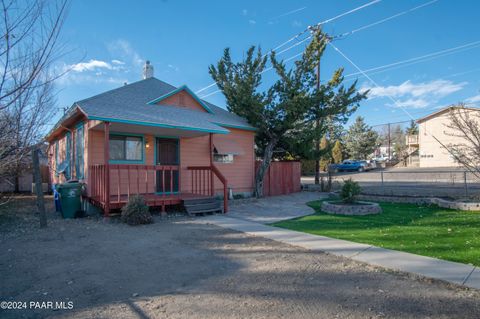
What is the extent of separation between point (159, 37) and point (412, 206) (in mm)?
12785

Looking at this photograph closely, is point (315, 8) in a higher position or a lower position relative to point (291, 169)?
higher

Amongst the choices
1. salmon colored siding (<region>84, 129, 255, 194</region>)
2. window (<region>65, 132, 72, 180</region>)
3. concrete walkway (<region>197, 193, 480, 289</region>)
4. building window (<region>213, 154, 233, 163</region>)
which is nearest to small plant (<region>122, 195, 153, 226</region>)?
salmon colored siding (<region>84, 129, 255, 194</region>)

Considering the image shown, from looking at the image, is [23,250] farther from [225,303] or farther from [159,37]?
[159,37]

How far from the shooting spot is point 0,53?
2621 mm

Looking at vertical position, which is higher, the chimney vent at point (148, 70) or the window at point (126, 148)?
the chimney vent at point (148, 70)

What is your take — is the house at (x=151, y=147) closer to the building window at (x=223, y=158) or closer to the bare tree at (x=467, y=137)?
the building window at (x=223, y=158)

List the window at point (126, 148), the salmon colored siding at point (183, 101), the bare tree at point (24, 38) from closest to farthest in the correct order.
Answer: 1. the bare tree at point (24, 38)
2. the window at point (126, 148)
3. the salmon colored siding at point (183, 101)

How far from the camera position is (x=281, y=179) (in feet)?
50.8

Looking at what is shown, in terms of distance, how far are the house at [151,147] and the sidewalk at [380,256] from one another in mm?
3483

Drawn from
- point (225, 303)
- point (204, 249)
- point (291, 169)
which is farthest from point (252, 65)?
point (225, 303)

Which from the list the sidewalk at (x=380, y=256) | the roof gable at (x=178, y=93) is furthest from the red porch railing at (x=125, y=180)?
the sidewalk at (x=380, y=256)

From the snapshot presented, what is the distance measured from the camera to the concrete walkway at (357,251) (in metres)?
4.10

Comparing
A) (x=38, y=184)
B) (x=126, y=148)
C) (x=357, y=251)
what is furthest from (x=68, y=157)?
(x=357, y=251)

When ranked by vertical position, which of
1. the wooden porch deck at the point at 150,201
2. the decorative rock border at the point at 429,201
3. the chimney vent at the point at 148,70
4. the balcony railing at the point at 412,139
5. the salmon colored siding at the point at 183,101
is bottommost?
the decorative rock border at the point at 429,201
